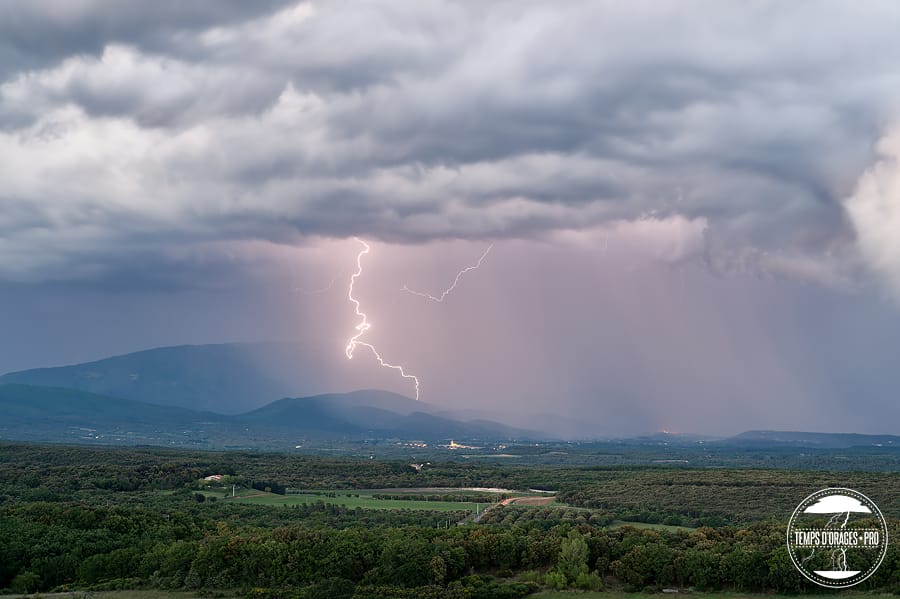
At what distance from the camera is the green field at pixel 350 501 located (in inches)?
3681

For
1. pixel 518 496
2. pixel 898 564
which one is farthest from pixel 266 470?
pixel 898 564

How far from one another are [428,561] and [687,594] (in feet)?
47.3

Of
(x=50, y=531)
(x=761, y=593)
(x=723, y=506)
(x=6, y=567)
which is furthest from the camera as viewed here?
(x=723, y=506)

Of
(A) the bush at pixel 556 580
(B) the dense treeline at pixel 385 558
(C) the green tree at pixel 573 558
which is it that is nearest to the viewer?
(A) the bush at pixel 556 580

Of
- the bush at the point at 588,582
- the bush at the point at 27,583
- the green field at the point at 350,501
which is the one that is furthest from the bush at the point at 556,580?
the green field at the point at 350,501

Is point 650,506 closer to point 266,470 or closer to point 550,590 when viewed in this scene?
point 550,590

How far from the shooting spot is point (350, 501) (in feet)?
325

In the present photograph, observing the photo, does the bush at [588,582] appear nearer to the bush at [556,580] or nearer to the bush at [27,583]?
the bush at [556,580]

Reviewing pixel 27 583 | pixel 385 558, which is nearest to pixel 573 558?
pixel 385 558

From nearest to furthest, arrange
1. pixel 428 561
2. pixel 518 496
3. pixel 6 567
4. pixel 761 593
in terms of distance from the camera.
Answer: pixel 761 593
pixel 428 561
pixel 6 567
pixel 518 496

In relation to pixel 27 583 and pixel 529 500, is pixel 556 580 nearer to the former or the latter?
pixel 27 583

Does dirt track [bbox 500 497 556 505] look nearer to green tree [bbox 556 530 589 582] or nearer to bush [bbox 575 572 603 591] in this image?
green tree [bbox 556 530 589 582]

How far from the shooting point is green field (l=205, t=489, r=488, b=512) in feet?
307

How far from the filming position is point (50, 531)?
60125 millimetres
